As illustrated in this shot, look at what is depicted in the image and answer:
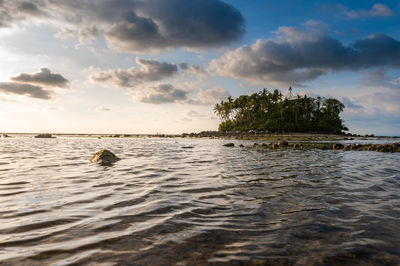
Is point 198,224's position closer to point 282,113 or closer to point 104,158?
point 104,158

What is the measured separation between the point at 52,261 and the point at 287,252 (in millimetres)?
2884

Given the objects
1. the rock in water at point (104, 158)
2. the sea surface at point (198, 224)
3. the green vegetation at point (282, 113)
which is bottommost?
the sea surface at point (198, 224)

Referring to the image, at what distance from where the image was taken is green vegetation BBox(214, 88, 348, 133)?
97.2m

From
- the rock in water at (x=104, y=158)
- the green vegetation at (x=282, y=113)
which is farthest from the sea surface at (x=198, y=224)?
the green vegetation at (x=282, y=113)

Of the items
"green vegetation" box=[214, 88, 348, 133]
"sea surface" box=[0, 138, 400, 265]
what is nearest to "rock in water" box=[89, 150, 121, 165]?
"sea surface" box=[0, 138, 400, 265]

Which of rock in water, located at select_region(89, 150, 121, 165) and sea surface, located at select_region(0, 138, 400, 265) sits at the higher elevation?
rock in water, located at select_region(89, 150, 121, 165)

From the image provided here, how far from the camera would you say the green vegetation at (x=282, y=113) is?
97250 millimetres

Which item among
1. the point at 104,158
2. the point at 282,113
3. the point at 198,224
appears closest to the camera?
the point at 198,224

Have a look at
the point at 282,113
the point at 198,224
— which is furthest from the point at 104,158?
the point at 282,113

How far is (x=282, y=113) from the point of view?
343 feet

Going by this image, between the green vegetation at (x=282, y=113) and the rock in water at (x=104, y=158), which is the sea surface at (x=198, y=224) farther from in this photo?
the green vegetation at (x=282, y=113)

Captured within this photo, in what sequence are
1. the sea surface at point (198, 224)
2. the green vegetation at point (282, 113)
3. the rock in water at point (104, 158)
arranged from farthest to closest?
the green vegetation at point (282, 113), the rock in water at point (104, 158), the sea surface at point (198, 224)

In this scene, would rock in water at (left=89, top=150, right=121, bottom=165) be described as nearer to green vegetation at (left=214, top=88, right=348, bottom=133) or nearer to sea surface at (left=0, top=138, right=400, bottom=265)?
sea surface at (left=0, top=138, right=400, bottom=265)

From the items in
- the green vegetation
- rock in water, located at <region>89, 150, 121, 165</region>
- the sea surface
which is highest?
the green vegetation
